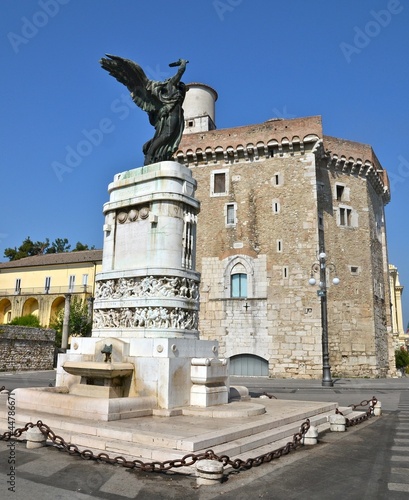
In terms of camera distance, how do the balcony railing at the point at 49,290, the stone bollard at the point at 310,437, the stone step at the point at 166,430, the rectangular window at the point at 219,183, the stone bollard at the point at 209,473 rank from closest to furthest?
the stone bollard at the point at 209,473, the stone step at the point at 166,430, the stone bollard at the point at 310,437, the rectangular window at the point at 219,183, the balcony railing at the point at 49,290

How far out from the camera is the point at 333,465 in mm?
5973

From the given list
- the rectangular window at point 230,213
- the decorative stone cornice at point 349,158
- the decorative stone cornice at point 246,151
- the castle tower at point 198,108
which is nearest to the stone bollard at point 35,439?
the rectangular window at point 230,213

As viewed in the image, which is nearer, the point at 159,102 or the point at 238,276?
the point at 159,102

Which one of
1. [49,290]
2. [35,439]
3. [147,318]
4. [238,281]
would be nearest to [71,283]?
[49,290]

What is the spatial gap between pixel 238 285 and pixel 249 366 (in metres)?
5.12

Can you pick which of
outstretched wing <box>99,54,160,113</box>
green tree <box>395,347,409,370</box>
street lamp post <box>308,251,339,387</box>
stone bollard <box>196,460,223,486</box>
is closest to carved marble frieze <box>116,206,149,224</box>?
outstretched wing <box>99,54,160,113</box>

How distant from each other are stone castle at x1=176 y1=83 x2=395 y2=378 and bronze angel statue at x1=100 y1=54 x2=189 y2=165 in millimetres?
19128

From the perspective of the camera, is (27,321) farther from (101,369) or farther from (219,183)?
(101,369)

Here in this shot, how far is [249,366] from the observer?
2862 cm

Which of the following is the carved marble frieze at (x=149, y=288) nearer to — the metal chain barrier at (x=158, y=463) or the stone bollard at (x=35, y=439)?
the metal chain barrier at (x=158, y=463)

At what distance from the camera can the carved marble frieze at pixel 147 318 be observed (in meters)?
8.96

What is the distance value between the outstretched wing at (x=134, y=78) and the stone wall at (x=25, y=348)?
26885 millimetres

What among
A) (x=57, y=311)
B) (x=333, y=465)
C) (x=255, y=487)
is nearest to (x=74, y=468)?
(x=255, y=487)

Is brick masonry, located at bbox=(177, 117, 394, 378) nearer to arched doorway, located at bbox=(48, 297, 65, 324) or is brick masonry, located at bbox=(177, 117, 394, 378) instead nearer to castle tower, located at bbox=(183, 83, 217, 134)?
castle tower, located at bbox=(183, 83, 217, 134)
